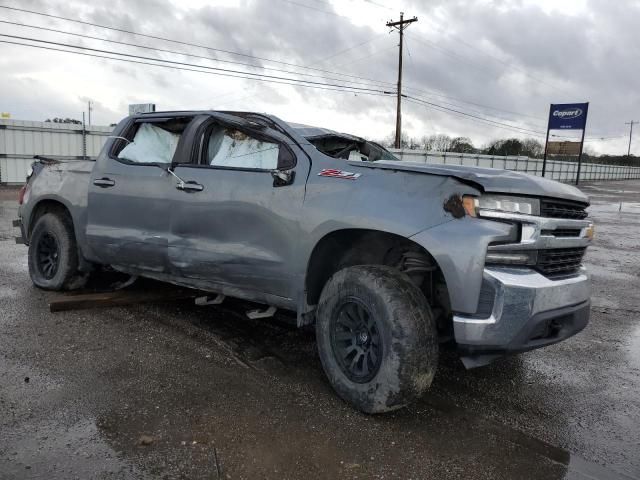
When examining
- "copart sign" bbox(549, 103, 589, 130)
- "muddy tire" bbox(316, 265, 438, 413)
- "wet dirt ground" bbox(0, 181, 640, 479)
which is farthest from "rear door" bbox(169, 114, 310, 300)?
"copart sign" bbox(549, 103, 589, 130)

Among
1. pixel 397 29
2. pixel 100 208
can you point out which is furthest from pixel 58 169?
pixel 397 29

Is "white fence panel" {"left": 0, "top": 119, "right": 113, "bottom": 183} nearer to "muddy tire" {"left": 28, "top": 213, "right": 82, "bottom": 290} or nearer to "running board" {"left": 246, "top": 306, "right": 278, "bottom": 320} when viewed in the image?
"muddy tire" {"left": 28, "top": 213, "right": 82, "bottom": 290}

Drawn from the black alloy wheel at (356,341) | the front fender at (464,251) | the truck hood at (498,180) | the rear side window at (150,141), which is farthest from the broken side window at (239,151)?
the front fender at (464,251)

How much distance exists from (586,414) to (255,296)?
2.37 metres

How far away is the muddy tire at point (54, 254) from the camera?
5.45 metres

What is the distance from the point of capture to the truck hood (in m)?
2.99

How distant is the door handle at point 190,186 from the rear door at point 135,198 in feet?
0.44

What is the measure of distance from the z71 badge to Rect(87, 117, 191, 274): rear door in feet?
4.75

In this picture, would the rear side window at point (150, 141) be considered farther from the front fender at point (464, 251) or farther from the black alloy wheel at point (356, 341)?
the front fender at point (464, 251)

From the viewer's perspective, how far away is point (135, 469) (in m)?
2.64

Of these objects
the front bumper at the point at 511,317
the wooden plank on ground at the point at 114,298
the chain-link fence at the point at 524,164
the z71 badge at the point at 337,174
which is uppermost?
the chain-link fence at the point at 524,164

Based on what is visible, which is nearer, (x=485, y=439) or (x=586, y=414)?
(x=485, y=439)

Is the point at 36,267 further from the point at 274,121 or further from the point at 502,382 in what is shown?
the point at 502,382

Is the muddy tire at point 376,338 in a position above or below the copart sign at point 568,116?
below
